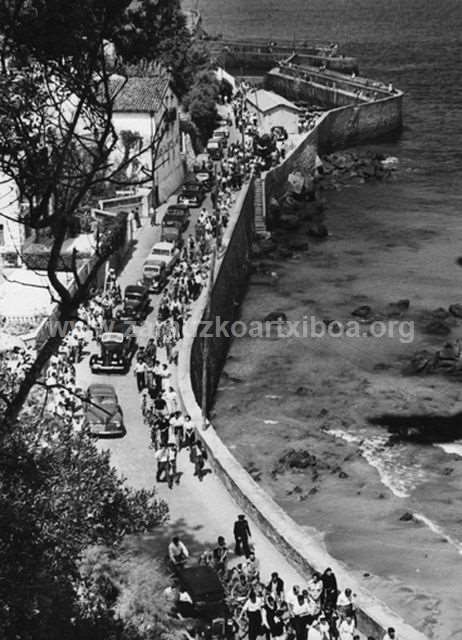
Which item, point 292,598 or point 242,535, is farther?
point 242,535

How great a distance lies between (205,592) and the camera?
23.6 metres

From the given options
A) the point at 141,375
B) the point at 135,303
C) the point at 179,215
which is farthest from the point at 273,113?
the point at 141,375

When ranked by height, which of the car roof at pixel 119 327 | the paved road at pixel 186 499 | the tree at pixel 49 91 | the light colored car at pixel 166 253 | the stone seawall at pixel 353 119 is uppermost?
the tree at pixel 49 91

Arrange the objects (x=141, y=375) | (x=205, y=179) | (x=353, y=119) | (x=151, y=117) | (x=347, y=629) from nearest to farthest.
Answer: (x=347, y=629), (x=141, y=375), (x=151, y=117), (x=205, y=179), (x=353, y=119)

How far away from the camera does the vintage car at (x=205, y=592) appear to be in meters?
23.6

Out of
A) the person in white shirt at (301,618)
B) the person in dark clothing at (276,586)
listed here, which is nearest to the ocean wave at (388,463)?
the person in dark clothing at (276,586)

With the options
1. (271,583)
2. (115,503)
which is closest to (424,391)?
(271,583)

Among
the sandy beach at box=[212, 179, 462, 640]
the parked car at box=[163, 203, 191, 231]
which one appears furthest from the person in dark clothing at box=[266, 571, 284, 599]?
the parked car at box=[163, 203, 191, 231]

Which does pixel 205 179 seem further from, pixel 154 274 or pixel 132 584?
pixel 132 584

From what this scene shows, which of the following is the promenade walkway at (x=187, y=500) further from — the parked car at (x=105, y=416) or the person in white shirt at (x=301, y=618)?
the person in white shirt at (x=301, y=618)

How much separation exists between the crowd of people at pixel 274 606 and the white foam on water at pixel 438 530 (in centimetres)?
1090

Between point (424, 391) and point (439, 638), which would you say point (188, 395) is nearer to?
point (439, 638)

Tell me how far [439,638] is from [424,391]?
61.4ft

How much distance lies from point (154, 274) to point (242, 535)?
2366cm
